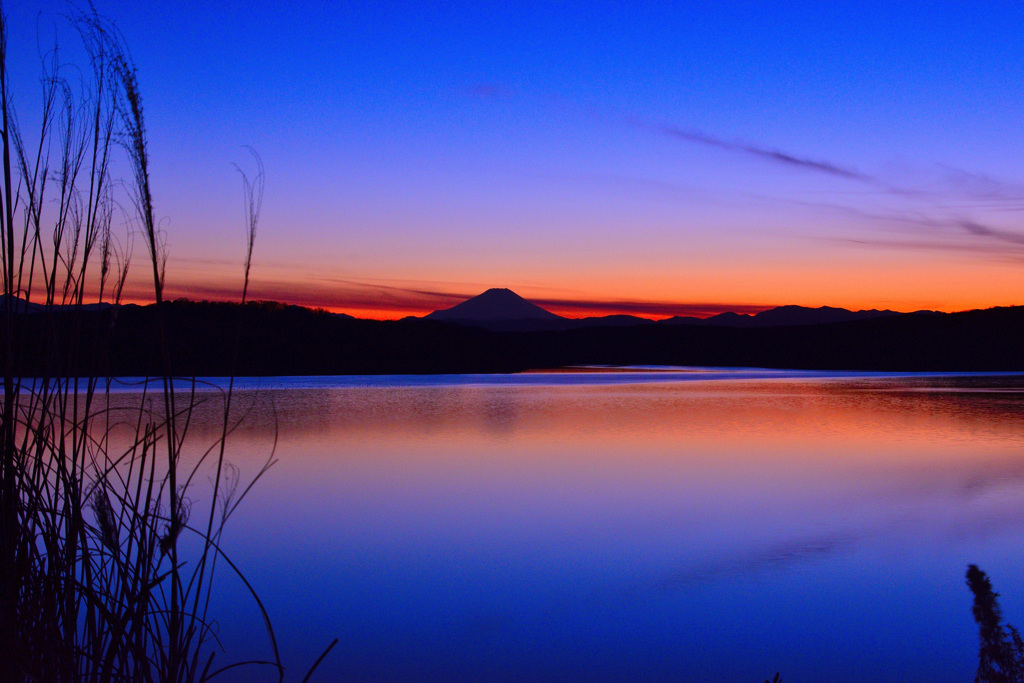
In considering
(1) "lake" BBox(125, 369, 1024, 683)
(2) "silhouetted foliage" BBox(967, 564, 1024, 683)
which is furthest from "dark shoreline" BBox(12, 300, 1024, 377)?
(2) "silhouetted foliage" BBox(967, 564, 1024, 683)

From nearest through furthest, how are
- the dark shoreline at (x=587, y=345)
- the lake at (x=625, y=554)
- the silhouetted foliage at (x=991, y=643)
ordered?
the silhouetted foliage at (x=991, y=643) → the lake at (x=625, y=554) → the dark shoreline at (x=587, y=345)

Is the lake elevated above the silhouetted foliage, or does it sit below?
below

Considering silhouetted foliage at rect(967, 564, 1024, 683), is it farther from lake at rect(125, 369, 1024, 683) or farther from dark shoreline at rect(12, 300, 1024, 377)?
dark shoreline at rect(12, 300, 1024, 377)

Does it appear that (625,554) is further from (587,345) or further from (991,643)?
(587,345)

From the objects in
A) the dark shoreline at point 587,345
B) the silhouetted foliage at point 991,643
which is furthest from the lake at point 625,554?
the dark shoreline at point 587,345

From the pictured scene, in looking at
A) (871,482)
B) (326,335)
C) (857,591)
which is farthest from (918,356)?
(857,591)

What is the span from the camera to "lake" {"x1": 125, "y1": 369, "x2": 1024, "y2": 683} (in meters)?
2.95

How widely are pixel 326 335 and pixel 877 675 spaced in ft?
117

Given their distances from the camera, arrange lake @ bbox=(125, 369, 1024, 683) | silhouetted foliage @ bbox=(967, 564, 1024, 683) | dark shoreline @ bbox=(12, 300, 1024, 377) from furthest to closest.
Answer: dark shoreline @ bbox=(12, 300, 1024, 377) < lake @ bbox=(125, 369, 1024, 683) < silhouetted foliage @ bbox=(967, 564, 1024, 683)

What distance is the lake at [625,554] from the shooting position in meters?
2.95

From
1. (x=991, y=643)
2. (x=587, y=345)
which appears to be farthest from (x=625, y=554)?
(x=587, y=345)

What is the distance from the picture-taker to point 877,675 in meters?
2.75

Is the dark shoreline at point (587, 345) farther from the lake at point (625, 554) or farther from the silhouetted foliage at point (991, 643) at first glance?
the silhouetted foliage at point (991, 643)

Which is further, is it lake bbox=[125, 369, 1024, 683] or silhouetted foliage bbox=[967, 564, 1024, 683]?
lake bbox=[125, 369, 1024, 683]
